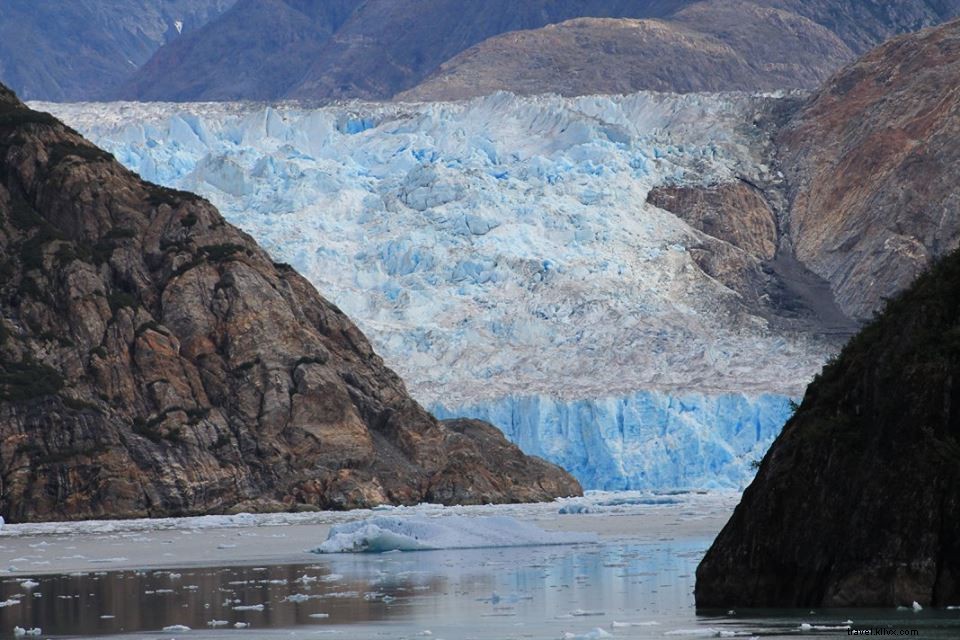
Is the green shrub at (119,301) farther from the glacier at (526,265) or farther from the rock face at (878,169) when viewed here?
the rock face at (878,169)

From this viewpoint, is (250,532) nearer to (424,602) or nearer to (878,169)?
(424,602)

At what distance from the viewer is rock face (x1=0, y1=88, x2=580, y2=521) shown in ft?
167

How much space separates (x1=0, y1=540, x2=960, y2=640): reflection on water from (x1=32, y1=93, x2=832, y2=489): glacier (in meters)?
38.2

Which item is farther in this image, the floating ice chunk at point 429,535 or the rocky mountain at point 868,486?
the floating ice chunk at point 429,535

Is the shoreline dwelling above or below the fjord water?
above

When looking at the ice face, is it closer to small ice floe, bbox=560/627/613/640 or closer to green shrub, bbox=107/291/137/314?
green shrub, bbox=107/291/137/314

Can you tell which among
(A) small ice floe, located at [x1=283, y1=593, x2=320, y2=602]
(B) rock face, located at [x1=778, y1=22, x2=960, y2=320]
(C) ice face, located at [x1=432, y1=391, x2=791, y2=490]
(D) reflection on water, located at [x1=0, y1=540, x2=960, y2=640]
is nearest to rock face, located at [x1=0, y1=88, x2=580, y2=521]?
(C) ice face, located at [x1=432, y1=391, x2=791, y2=490]

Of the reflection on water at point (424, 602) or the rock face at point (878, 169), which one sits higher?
the rock face at point (878, 169)

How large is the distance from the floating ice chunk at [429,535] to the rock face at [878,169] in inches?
2164

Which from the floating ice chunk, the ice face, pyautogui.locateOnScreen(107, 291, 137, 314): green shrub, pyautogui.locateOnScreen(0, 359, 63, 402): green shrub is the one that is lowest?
the floating ice chunk

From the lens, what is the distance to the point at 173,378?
55156mm

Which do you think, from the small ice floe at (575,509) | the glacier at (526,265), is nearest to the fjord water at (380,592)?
the small ice floe at (575,509)

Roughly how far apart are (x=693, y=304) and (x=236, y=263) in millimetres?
29839

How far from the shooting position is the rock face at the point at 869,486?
1641 cm
